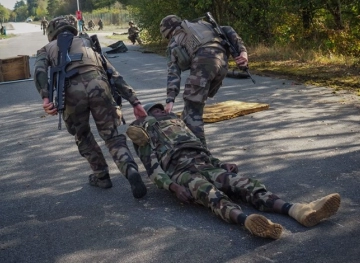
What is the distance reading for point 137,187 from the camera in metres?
5.23

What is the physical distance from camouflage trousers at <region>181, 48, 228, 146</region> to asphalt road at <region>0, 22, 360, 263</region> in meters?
0.64

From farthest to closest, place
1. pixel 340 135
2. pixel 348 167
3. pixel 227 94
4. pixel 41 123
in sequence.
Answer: pixel 227 94 → pixel 41 123 → pixel 340 135 → pixel 348 167

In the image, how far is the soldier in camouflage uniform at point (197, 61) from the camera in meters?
6.30

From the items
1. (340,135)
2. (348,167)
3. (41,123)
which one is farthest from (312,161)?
(41,123)

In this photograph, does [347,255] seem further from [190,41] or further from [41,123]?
[41,123]

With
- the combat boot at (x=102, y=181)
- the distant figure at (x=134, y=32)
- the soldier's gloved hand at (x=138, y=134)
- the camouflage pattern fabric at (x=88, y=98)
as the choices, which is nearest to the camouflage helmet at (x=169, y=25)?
the camouflage pattern fabric at (x=88, y=98)

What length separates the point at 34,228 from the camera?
4.82m

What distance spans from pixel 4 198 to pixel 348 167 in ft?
11.6

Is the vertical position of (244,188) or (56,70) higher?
(56,70)

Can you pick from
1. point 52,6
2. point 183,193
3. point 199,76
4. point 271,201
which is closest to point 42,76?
point 199,76

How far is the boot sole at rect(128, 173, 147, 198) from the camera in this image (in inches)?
206

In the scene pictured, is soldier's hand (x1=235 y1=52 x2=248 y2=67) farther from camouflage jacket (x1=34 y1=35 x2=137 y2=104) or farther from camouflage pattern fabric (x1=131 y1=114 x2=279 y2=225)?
camouflage jacket (x1=34 y1=35 x2=137 y2=104)

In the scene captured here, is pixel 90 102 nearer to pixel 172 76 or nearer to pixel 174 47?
pixel 172 76

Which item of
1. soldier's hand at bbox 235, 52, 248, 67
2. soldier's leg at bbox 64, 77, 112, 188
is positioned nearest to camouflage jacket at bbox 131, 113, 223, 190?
soldier's leg at bbox 64, 77, 112, 188
